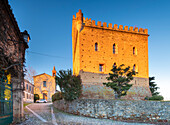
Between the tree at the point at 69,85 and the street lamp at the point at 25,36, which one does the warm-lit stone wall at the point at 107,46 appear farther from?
the street lamp at the point at 25,36

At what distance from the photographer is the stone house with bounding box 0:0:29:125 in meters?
5.45

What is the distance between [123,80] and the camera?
1371 cm

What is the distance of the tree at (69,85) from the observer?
42.3 ft

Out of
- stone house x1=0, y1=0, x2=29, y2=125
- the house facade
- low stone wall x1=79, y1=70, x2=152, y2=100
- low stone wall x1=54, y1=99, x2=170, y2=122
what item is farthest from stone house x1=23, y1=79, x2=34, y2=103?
stone house x1=0, y1=0, x2=29, y2=125

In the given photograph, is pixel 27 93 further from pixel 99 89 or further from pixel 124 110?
pixel 124 110

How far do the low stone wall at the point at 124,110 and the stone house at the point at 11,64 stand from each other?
5.57 meters

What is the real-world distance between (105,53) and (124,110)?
9.51m

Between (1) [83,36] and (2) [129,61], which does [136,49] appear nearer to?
(2) [129,61]

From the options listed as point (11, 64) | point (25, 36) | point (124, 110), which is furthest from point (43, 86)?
point (11, 64)

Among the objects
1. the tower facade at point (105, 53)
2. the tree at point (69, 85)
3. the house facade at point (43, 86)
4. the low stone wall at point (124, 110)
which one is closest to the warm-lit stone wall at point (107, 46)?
the tower facade at point (105, 53)

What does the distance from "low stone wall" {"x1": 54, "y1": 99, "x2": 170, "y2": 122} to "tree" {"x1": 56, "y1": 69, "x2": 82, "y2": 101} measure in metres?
0.95

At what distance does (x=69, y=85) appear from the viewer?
43.6 feet

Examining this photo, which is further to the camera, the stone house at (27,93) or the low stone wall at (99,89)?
the stone house at (27,93)

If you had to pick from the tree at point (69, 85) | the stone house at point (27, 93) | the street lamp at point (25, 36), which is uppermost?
the street lamp at point (25, 36)
